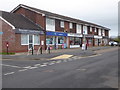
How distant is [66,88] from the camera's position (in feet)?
18.1

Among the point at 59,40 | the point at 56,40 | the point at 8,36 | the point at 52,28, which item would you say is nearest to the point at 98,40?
the point at 59,40

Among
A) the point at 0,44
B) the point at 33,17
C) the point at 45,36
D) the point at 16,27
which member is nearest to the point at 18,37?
the point at 16,27

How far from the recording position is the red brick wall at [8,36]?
70.4 ft

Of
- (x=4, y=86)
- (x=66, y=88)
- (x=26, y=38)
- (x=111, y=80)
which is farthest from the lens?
(x=26, y=38)

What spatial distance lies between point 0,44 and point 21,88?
18.4 m

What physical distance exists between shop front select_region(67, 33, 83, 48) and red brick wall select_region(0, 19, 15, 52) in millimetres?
13409

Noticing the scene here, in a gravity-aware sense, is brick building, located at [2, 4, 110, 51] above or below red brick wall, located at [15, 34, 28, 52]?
above

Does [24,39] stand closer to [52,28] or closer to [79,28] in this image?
[52,28]

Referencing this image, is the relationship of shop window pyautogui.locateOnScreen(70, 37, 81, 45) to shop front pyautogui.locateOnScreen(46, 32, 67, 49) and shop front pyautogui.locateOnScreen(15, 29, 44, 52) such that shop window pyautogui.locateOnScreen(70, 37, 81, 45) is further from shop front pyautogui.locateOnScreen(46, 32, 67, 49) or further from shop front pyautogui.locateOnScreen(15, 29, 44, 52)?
shop front pyautogui.locateOnScreen(15, 29, 44, 52)

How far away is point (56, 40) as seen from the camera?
29156 mm

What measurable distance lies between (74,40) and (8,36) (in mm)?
16145

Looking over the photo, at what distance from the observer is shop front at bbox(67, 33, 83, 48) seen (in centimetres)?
3253

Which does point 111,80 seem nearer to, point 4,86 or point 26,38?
point 4,86

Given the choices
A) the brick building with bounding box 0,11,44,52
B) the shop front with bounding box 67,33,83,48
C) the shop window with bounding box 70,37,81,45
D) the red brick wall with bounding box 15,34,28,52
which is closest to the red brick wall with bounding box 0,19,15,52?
the brick building with bounding box 0,11,44,52
